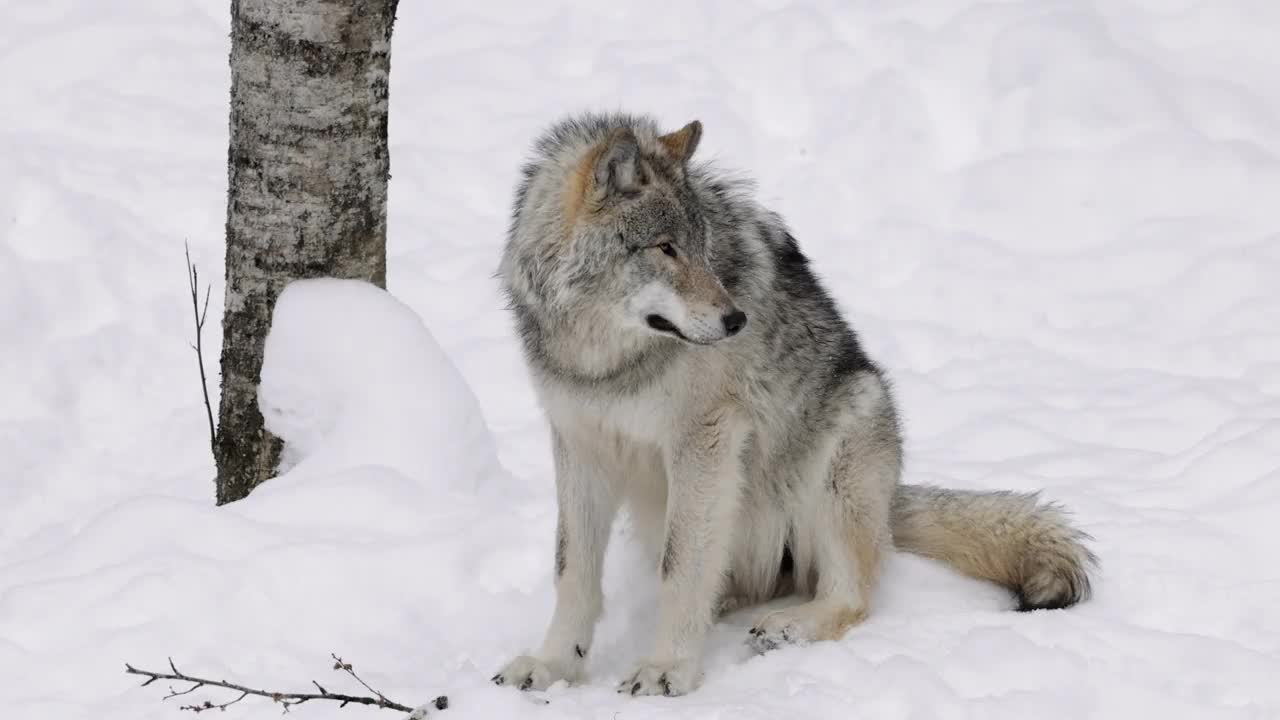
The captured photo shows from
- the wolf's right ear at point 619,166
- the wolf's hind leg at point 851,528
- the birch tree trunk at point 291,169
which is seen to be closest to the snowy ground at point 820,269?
the wolf's hind leg at point 851,528

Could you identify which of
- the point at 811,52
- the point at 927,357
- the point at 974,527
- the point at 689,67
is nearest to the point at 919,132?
the point at 811,52

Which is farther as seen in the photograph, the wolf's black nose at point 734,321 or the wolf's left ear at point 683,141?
the wolf's left ear at point 683,141

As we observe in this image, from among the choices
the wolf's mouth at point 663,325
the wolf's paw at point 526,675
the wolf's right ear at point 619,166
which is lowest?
the wolf's paw at point 526,675

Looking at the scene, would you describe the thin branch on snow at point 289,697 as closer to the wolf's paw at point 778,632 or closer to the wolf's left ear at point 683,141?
the wolf's paw at point 778,632

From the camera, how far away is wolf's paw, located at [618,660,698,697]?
155 inches

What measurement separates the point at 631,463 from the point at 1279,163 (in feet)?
19.0

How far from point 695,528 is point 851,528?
631mm

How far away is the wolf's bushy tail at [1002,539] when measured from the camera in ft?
14.4

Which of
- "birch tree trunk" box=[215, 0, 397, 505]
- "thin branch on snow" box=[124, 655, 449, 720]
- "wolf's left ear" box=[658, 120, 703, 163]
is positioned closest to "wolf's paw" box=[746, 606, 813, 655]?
"thin branch on snow" box=[124, 655, 449, 720]

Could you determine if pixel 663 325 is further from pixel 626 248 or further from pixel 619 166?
pixel 619 166

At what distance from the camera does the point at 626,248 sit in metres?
3.92

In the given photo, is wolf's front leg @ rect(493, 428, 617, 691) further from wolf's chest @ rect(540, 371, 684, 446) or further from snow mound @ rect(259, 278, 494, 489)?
snow mound @ rect(259, 278, 494, 489)

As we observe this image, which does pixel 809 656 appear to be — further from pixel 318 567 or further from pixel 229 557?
pixel 229 557

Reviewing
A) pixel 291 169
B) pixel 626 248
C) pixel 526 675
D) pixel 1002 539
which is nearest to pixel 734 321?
pixel 626 248
